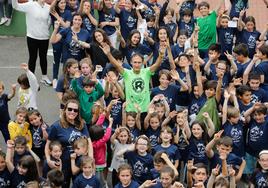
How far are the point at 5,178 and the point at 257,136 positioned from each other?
3.55m

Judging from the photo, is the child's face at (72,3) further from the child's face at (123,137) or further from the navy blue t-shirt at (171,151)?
the navy blue t-shirt at (171,151)

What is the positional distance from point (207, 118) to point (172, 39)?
3188mm

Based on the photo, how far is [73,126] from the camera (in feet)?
30.2

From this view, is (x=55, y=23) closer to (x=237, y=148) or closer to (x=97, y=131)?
(x=97, y=131)

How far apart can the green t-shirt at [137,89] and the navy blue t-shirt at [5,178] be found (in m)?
2.25

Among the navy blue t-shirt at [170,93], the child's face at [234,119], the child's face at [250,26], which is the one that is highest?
the child's face at [250,26]

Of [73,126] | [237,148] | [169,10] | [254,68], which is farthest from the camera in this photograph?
[169,10]

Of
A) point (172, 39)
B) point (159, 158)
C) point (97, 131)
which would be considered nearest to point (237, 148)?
point (159, 158)

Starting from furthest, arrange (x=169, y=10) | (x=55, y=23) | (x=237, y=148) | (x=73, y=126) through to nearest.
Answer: (x=169, y=10)
(x=55, y=23)
(x=237, y=148)
(x=73, y=126)

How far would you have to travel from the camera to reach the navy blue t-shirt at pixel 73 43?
12.0 meters

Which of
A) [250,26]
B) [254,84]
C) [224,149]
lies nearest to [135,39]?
[250,26]

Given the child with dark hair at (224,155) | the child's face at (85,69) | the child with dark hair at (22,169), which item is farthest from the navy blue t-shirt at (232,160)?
the child with dark hair at (22,169)

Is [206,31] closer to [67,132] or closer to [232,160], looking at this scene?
[232,160]

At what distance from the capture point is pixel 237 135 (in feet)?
32.1
